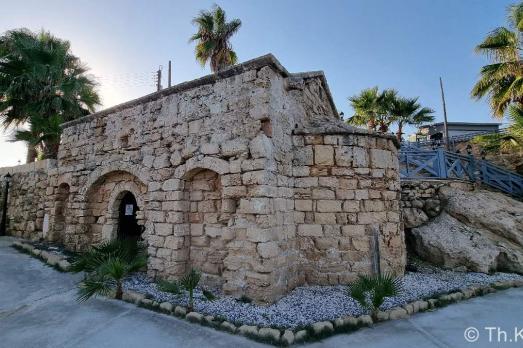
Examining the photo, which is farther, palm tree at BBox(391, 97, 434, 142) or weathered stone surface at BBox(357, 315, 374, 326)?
palm tree at BBox(391, 97, 434, 142)

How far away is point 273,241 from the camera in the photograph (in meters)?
4.50

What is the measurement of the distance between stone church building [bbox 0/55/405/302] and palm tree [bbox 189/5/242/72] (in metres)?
8.20

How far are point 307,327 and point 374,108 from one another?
1409cm

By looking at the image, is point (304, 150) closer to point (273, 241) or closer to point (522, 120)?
point (273, 241)

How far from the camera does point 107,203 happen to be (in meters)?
7.15

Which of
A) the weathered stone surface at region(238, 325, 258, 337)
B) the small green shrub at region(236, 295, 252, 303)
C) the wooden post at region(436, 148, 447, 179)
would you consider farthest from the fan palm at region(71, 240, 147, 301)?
the wooden post at region(436, 148, 447, 179)

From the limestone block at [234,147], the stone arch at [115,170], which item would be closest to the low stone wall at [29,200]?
the stone arch at [115,170]

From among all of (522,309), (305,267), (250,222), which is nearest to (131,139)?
(250,222)

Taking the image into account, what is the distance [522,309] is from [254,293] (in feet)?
13.4

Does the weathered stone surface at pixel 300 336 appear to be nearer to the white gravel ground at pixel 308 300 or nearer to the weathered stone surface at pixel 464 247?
the white gravel ground at pixel 308 300

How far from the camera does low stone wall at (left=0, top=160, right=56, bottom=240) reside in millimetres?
9320

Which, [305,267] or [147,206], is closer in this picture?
[305,267]

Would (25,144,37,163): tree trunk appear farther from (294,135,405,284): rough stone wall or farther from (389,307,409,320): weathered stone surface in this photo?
(389,307,409,320): weathered stone surface

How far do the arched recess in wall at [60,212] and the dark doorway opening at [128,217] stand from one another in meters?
2.56
